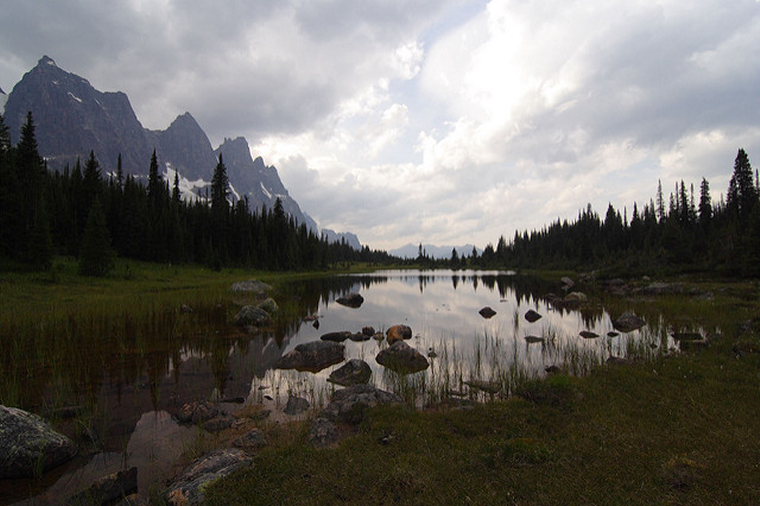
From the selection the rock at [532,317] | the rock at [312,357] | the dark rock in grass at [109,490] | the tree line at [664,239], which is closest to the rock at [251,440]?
the dark rock in grass at [109,490]

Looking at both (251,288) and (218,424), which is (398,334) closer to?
(218,424)

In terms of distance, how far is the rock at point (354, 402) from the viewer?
9.40 meters

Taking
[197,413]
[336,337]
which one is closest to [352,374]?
[197,413]

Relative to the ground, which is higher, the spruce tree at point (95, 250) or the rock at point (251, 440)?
the spruce tree at point (95, 250)

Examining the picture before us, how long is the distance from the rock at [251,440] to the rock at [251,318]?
16.1m

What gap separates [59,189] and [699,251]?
116 meters

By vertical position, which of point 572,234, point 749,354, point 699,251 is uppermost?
point 572,234

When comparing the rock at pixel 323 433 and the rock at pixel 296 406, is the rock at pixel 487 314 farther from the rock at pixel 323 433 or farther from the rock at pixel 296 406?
the rock at pixel 323 433

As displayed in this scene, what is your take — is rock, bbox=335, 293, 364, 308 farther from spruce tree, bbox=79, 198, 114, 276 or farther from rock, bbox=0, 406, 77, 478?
rock, bbox=0, 406, 77, 478

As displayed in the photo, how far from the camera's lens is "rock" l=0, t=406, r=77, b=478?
715cm

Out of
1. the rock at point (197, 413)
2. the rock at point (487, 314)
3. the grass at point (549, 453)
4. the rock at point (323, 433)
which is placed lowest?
the rock at point (487, 314)

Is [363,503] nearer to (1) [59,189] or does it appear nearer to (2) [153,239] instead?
(2) [153,239]

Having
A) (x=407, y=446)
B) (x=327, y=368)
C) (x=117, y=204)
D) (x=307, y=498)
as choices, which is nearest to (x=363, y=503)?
(x=307, y=498)

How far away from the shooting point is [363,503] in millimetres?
5578
